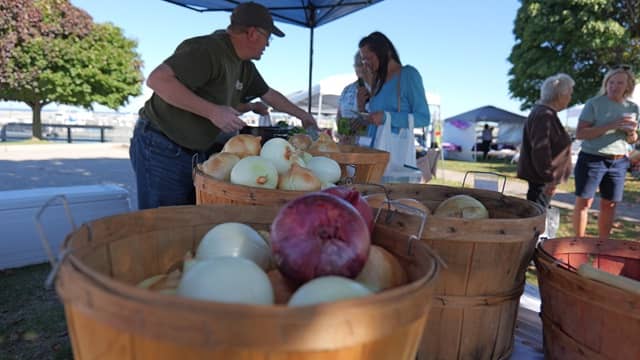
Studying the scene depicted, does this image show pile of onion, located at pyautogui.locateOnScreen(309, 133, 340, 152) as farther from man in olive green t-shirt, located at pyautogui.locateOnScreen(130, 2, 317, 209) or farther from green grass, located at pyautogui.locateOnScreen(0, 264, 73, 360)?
green grass, located at pyautogui.locateOnScreen(0, 264, 73, 360)

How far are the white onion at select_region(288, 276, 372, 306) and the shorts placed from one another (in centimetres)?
395

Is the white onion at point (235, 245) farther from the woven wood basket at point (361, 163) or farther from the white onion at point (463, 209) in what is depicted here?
the woven wood basket at point (361, 163)

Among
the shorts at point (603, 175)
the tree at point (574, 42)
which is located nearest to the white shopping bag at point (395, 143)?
the shorts at point (603, 175)

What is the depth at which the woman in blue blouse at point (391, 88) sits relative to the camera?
2.97 meters

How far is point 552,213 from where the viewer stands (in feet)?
11.0

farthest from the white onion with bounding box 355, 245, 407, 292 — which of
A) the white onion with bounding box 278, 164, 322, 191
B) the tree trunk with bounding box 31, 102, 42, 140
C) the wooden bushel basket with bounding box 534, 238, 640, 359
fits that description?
the tree trunk with bounding box 31, 102, 42, 140

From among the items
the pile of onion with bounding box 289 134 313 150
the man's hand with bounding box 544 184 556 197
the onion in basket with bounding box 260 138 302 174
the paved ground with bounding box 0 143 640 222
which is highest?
the pile of onion with bounding box 289 134 313 150

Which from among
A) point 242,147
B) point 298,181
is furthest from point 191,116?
point 298,181

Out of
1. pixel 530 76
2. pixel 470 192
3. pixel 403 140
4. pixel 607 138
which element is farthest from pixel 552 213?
pixel 530 76

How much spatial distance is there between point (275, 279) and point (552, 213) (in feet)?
10.4

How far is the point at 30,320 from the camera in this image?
2.62 metres

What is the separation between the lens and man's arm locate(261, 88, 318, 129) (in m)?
2.84

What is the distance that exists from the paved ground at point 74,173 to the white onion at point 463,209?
497 cm

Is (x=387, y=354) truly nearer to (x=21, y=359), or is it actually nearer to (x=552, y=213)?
(x=21, y=359)
